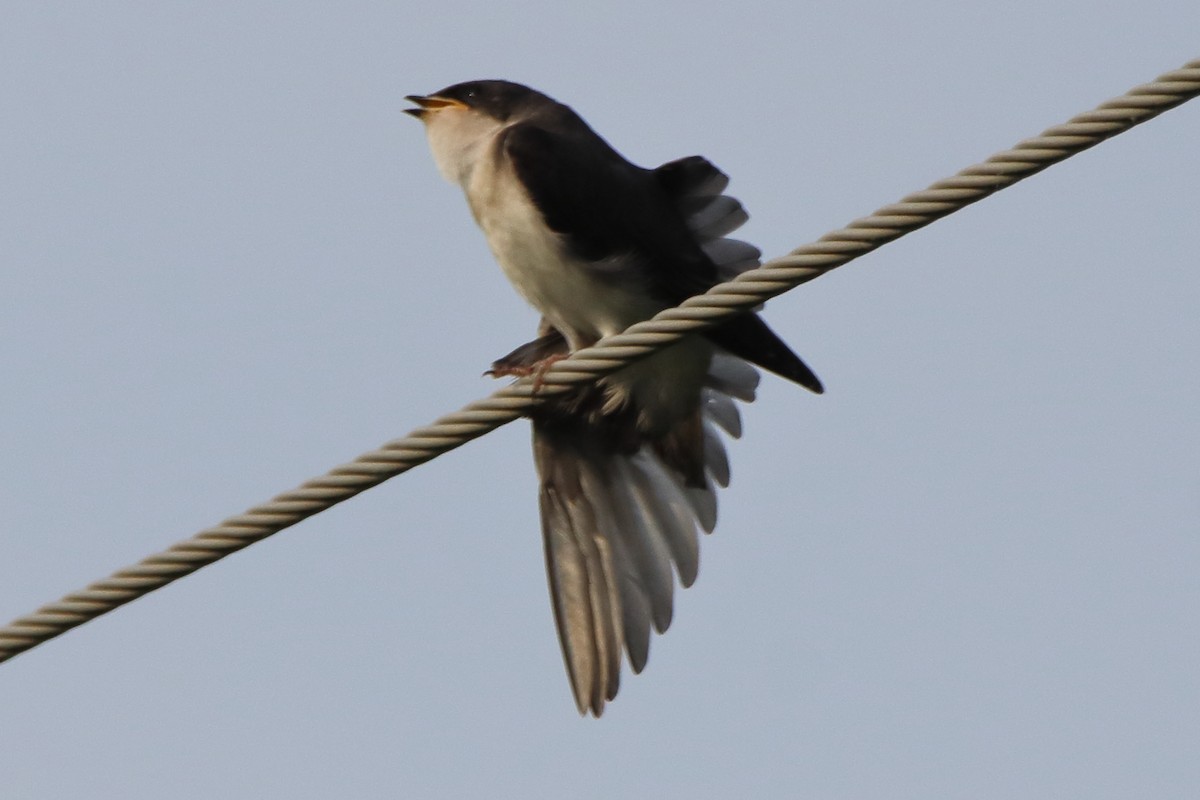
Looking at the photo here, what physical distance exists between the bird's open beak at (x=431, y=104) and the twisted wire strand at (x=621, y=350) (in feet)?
8.56

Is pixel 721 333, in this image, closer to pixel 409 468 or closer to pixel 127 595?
pixel 409 468

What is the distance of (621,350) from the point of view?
4957mm

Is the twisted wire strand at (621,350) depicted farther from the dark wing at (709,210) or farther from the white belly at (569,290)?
the dark wing at (709,210)

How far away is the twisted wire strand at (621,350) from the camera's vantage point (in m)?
4.39

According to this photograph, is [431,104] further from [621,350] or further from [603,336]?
[621,350]

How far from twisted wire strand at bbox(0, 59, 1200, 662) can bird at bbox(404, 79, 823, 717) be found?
149 centimetres

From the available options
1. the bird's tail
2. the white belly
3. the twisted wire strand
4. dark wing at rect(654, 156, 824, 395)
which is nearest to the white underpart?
the white belly

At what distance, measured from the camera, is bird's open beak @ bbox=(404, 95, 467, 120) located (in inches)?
298

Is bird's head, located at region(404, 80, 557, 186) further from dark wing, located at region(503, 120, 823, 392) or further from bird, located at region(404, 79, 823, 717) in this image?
dark wing, located at region(503, 120, 823, 392)

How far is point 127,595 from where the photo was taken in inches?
189

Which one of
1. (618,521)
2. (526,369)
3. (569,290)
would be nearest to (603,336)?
(569,290)

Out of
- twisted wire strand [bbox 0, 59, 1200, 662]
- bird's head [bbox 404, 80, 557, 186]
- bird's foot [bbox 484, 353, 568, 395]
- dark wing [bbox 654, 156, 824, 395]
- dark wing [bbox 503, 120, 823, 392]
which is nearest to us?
twisted wire strand [bbox 0, 59, 1200, 662]

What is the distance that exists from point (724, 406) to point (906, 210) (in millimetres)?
2712

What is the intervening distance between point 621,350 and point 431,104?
2.93 metres
